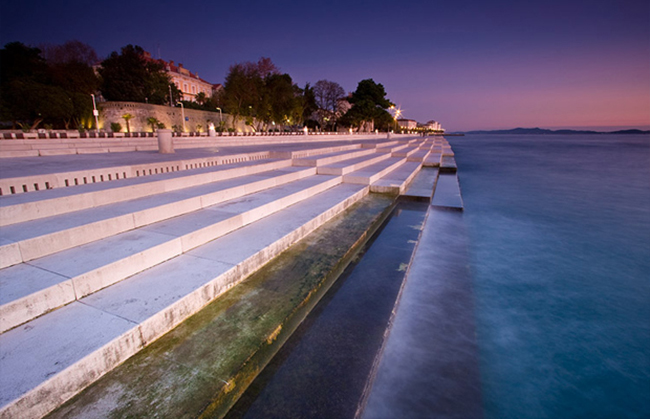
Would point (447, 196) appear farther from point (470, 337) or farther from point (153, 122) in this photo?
point (153, 122)

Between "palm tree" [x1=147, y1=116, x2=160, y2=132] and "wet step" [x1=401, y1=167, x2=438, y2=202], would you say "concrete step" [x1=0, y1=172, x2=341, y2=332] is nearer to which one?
"wet step" [x1=401, y1=167, x2=438, y2=202]

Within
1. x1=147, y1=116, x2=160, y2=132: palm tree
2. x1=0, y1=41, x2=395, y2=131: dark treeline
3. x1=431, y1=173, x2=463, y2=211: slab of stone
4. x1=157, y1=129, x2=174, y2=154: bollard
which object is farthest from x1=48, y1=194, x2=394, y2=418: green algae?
x1=147, y1=116, x2=160, y2=132: palm tree

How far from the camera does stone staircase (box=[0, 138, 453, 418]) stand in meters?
1.96

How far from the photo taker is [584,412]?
2771 mm

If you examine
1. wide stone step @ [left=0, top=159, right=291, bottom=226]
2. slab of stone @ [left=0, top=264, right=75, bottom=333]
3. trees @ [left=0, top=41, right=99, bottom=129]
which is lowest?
slab of stone @ [left=0, top=264, right=75, bottom=333]

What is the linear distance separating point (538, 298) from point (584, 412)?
2.18 metres

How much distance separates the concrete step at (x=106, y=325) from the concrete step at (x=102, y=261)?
0.34 feet

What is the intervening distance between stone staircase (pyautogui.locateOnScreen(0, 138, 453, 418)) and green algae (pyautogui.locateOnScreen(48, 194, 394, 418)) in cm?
13

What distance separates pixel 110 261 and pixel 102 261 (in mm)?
90

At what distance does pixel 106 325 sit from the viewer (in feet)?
7.38

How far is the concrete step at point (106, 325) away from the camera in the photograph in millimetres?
1758

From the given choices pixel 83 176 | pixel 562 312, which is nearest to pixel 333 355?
pixel 562 312

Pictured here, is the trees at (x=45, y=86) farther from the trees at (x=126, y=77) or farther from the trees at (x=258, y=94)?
the trees at (x=258, y=94)

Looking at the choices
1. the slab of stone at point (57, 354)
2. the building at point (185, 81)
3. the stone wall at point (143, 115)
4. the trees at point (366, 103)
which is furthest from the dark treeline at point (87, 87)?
the slab of stone at point (57, 354)
